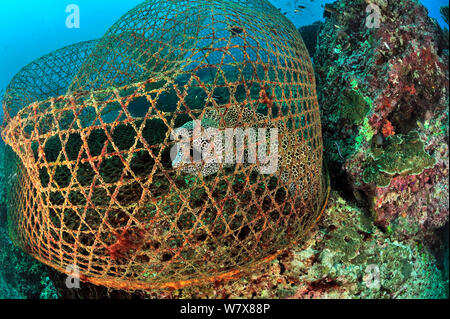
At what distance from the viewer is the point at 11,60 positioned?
47.8m

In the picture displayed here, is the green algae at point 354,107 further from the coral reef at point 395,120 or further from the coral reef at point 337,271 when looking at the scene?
the coral reef at point 337,271

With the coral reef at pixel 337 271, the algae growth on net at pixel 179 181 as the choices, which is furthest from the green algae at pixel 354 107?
the coral reef at pixel 337 271

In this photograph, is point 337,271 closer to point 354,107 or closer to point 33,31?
point 354,107

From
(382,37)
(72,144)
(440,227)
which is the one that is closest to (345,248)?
(440,227)

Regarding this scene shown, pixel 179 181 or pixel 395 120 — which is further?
pixel 395 120

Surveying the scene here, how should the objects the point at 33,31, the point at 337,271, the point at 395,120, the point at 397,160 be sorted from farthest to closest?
the point at 33,31, the point at 395,120, the point at 397,160, the point at 337,271

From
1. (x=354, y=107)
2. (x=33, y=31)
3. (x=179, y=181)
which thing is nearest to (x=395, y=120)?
(x=354, y=107)

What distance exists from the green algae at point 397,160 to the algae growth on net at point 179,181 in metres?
0.64

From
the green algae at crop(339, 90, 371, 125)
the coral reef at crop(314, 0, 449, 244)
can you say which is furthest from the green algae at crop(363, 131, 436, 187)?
the green algae at crop(339, 90, 371, 125)

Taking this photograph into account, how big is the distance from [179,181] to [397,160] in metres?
2.65

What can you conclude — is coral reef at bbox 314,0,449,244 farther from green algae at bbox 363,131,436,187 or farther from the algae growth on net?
the algae growth on net

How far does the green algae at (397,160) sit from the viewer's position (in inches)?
115

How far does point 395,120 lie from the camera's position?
3203 millimetres

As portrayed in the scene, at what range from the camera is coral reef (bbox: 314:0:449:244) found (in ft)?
9.89
